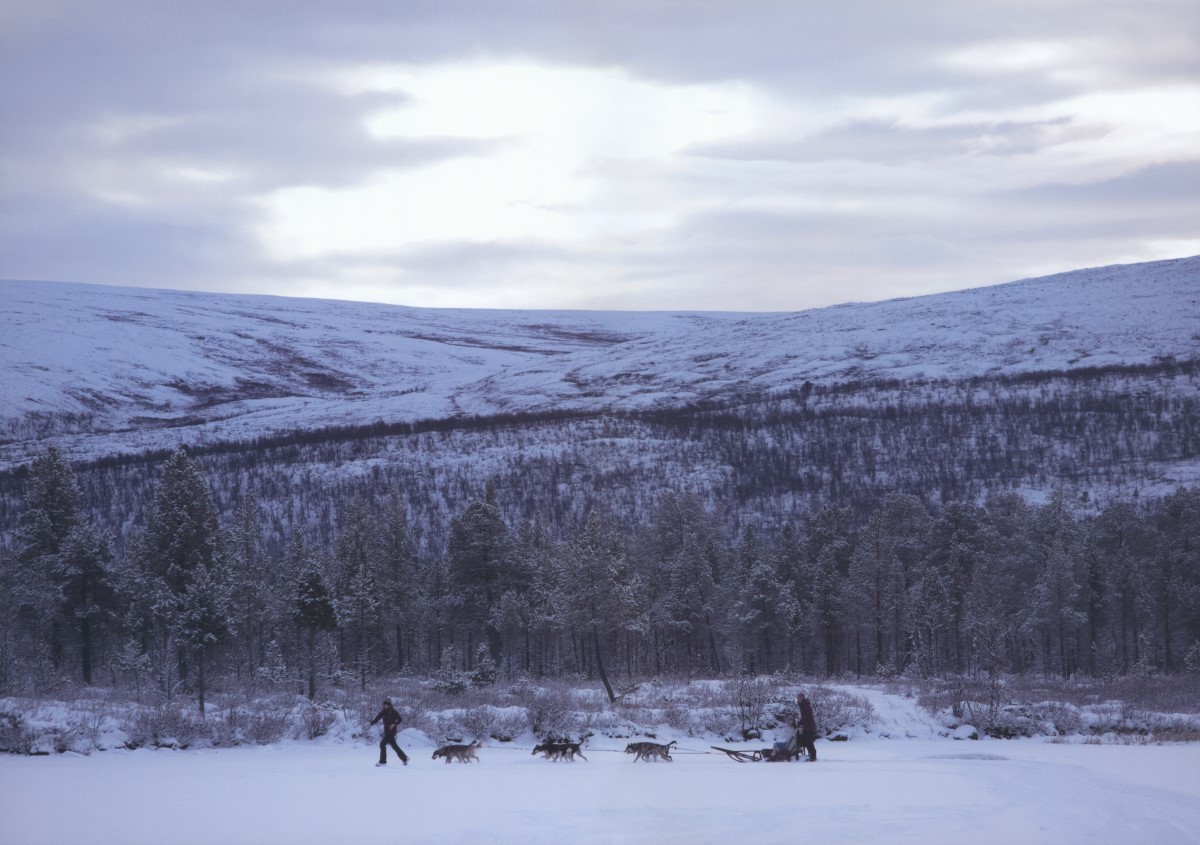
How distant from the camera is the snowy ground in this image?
15.6m

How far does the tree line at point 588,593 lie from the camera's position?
42.9 metres

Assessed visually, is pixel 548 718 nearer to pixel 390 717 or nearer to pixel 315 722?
pixel 315 722

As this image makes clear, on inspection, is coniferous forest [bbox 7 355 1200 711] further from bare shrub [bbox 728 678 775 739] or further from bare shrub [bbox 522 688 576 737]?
bare shrub [bbox 728 678 775 739]

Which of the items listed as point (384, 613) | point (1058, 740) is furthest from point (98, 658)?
point (1058, 740)

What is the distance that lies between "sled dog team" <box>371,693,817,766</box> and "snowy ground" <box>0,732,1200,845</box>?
389 mm

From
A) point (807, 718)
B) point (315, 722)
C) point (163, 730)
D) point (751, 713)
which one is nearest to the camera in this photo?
point (807, 718)

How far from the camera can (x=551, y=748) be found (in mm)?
23922

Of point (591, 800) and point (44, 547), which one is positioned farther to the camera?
point (44, 547)

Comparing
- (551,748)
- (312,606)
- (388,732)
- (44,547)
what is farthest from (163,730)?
(44,547)

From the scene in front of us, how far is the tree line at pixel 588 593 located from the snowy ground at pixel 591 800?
12.8 metres

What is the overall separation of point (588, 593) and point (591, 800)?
88.8 feet

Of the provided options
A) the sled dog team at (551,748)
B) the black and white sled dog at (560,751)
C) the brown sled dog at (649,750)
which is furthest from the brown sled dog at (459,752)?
the brown sled dog at (649,750)

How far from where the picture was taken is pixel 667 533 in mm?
63188

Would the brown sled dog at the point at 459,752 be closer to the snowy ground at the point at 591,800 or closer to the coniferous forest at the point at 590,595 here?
the snowy ground at the point at 591,800
